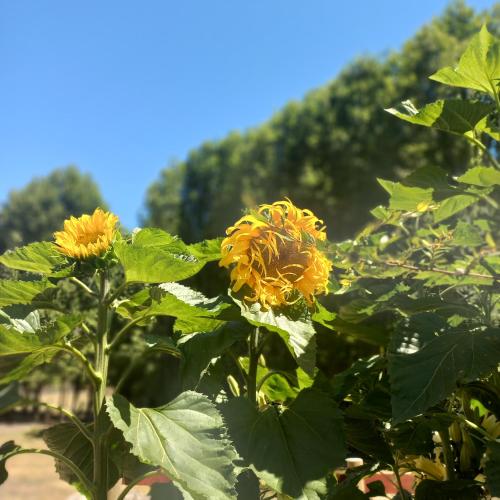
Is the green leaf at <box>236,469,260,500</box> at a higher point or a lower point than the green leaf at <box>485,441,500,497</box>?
higher

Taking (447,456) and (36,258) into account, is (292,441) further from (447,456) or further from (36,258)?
(36,258)

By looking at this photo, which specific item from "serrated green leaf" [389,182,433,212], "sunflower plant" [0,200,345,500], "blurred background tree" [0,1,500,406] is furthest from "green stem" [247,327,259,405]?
"blurred background tree" [0,1,500,406]

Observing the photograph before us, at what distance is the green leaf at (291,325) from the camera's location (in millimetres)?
855

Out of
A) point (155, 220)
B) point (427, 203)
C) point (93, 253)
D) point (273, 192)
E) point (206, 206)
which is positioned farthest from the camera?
point (155, 220)

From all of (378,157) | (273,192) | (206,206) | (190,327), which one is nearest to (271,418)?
(190,327)

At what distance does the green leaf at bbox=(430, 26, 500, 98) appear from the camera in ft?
3.20

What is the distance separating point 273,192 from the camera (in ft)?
55.8

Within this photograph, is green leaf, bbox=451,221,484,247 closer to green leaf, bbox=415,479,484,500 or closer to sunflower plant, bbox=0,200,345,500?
sunflower plant, bbox=0,200,345,500

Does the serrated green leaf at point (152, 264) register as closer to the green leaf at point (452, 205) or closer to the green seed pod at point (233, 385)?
the green seed pod at point (233, 385)

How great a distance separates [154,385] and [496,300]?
9.22 metres

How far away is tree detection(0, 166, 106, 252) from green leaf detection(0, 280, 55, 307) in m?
25.3

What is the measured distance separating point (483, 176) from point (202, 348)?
485 millimetres

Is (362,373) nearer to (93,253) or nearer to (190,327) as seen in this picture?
(190,327)

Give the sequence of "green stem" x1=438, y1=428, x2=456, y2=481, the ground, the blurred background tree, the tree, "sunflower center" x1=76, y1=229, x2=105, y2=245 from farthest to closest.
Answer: the tree
the blurred background tree
the ground
"green stem" x1=438, y1=428, x2=456, y2=481
"sunflower center" x1=76, y1=229, x2=105, y2=245
